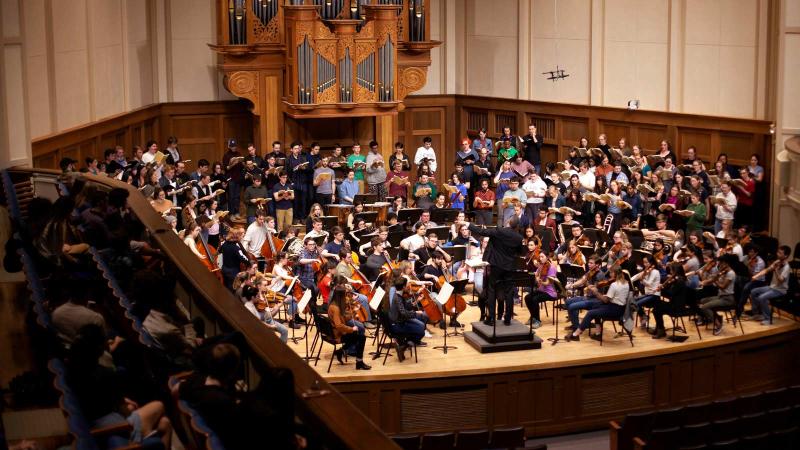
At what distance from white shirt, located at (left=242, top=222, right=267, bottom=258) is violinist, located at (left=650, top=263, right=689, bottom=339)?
5492mm

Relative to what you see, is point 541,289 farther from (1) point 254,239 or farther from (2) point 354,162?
(2) point 354,162

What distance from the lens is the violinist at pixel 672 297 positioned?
1315 cm

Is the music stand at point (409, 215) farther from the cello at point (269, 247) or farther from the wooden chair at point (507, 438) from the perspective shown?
the wooden chair at point (507, 438)

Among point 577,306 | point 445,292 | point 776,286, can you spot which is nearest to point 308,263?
point 445,292

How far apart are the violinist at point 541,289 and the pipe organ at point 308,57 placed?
7765mm

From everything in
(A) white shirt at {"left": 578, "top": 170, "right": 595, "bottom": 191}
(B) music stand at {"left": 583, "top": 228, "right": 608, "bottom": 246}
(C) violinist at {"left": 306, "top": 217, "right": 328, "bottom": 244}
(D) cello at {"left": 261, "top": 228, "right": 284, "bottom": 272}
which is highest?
(A) white shirt at {"left": 578, "top": 170, "right": 595, "bottom": 191}

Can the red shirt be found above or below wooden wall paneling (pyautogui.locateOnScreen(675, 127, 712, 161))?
below

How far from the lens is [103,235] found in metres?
7.33

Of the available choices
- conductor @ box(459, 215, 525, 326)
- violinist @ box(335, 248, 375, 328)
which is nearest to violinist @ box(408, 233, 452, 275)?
violinist @ box(335, 248, 375, 328)

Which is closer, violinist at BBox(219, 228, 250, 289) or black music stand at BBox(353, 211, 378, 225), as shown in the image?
violinist at BBox(219, 228, 250, 289)

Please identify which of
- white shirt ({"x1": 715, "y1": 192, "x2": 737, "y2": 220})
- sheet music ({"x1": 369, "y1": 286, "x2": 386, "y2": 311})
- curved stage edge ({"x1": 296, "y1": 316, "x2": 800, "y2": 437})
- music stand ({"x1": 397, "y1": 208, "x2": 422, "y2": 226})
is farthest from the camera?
white shirt ({"x1": 715, "y1": 192, "x2": 737, "y2": 220})

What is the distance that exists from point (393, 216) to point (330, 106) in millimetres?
4774

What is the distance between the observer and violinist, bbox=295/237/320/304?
13.8 meters

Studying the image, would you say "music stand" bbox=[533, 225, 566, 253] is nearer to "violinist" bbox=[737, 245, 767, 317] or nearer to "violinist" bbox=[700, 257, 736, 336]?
"violinist" bbox=[700, 257, 736, 336]
